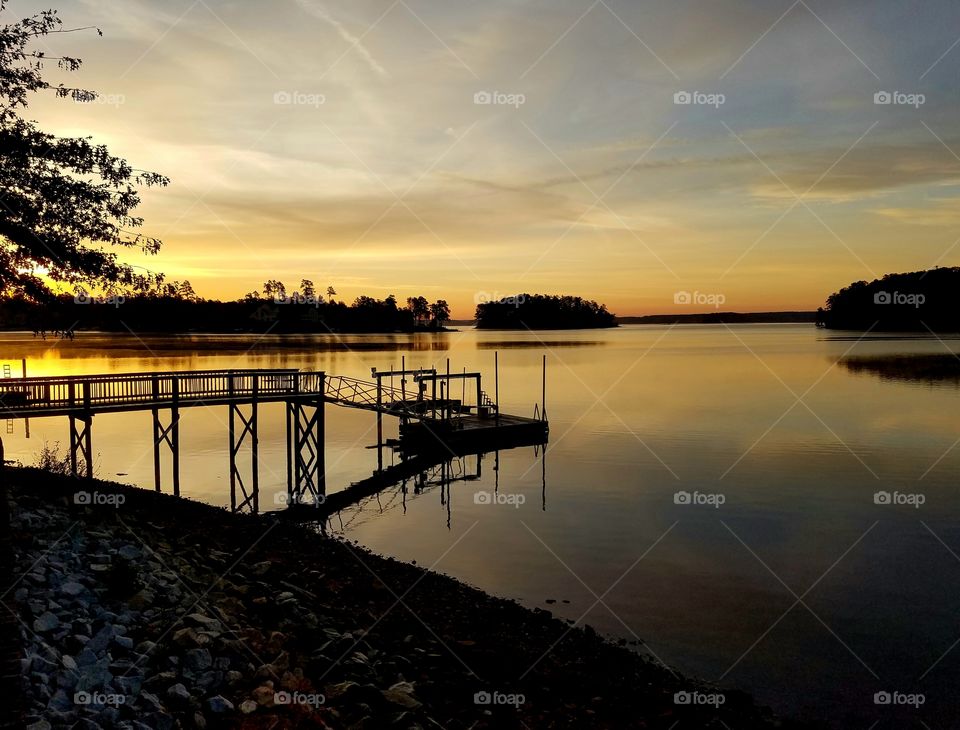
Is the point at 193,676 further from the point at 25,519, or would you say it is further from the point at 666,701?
the point at 666,701

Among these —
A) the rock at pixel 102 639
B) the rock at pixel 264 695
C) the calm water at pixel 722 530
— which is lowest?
the calm water at pixel 722 530

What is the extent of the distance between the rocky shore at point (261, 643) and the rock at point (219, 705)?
2 cm

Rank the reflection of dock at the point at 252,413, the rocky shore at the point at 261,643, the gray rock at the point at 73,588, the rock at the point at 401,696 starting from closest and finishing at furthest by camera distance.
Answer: the rocky shore at the point at 261,643 < the rock at the point at 401,696 < the gray rock at the point at 73,588 < the reflection of dock at the point at 252,413

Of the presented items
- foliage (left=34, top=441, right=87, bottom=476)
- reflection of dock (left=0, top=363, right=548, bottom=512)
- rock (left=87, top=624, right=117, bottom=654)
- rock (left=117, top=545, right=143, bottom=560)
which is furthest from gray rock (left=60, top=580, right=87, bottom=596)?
foliage (left=34, top=441, right=87, bottom=476)

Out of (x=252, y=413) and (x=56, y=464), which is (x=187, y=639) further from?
(x=252, y=413)

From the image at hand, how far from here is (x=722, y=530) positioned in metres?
26.0

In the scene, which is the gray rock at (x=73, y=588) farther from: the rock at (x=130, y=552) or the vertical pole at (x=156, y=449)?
the vertical pole at (x=156, y=449)

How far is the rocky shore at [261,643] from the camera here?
28.5 feet

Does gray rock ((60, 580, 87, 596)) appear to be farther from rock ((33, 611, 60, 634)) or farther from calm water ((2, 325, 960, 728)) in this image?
calm water ((2, 325, 960, 728))

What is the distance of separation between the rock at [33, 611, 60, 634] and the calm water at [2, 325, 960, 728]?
490 inches

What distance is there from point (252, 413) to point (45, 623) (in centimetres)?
2963

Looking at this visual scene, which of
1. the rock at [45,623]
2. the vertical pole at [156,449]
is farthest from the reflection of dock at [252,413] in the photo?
the rock at [45,623]

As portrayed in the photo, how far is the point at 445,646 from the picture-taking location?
43.8 ft

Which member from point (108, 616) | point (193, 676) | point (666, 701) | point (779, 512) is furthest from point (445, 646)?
point (779, 512)
